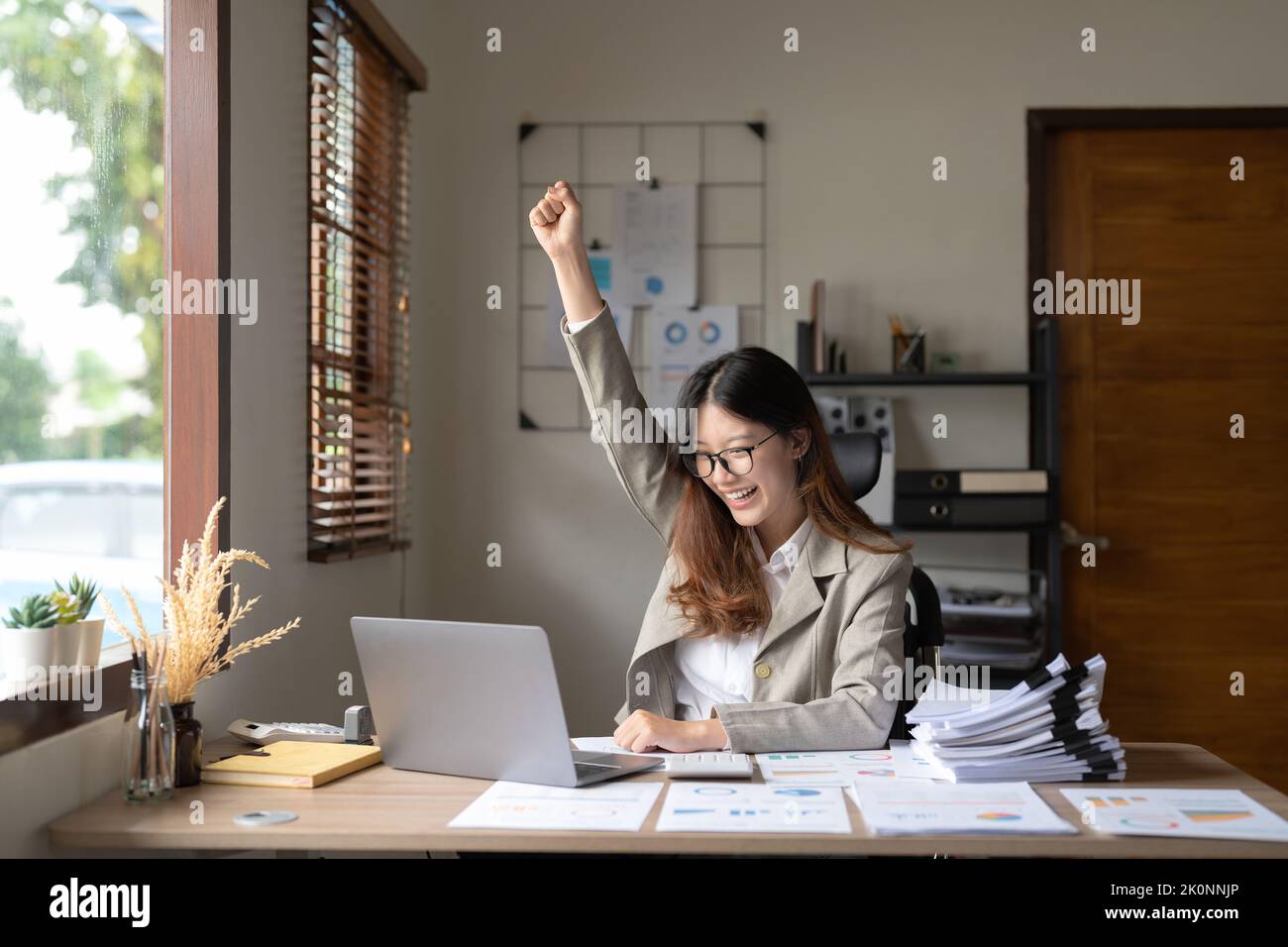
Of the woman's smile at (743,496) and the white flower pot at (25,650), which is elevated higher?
the woman's smile at (743,496)

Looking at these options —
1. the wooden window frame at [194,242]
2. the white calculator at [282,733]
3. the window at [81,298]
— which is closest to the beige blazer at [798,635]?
the white calculator at [282,733]

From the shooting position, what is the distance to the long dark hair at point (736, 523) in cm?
184

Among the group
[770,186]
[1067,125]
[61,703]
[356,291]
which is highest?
[1067,125]

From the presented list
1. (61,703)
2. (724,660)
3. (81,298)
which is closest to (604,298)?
(724,660)

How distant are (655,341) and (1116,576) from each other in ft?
4.78

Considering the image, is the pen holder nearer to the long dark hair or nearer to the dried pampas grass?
the long dark hair

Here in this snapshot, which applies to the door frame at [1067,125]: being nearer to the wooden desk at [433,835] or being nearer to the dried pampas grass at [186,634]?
the wooden desk at [433,835]

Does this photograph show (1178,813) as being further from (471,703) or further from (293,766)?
(293,766)

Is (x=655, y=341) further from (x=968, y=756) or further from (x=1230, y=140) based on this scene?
(x=968, y=756)

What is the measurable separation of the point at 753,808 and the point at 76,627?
0.92 metres

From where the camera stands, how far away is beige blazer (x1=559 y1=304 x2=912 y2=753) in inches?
64.2

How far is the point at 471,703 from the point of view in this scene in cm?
144

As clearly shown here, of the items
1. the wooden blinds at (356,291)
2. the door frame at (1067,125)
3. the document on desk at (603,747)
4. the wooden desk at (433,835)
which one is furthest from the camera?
the door frame at (1067,125)

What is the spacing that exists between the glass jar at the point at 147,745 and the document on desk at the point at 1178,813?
109 centimetres
